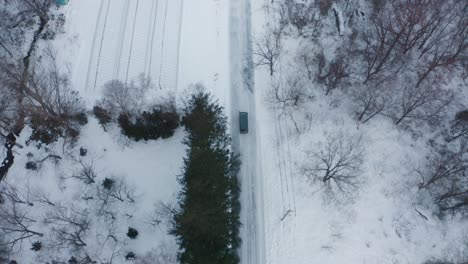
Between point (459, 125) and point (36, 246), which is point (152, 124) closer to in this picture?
point (36, 246)

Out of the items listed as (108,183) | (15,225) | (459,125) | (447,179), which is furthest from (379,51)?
(15,225)

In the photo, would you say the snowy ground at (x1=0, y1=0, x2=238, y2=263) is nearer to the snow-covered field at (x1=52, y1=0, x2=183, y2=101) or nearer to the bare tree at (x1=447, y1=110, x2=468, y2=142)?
the snow-covered field at (x1=52, y1=0, x2=183, y2=101)

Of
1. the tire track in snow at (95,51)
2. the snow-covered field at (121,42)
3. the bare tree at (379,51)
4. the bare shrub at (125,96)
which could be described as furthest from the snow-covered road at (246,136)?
the tire track in snow at (95,51)

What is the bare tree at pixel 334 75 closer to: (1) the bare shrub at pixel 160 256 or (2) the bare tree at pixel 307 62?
(2) the bare tree at pixel 307 62

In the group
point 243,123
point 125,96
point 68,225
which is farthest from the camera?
point 125,96

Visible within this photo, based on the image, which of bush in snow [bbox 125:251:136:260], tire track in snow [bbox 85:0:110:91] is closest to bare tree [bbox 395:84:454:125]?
bush in snow [bbox 125:251:136:260]
